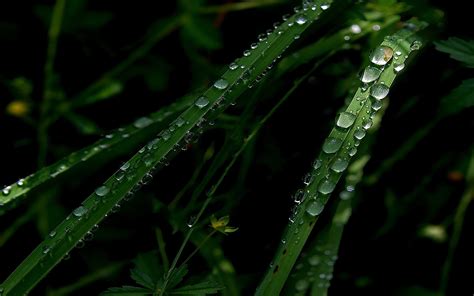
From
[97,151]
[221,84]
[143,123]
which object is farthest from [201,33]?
[221,84]

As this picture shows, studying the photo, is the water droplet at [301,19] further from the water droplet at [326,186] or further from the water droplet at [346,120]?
the water droplet at [326,186]

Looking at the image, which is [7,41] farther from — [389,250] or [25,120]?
[389,250]

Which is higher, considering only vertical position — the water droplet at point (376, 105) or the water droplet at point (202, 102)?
the water droplet at point (202, 102)

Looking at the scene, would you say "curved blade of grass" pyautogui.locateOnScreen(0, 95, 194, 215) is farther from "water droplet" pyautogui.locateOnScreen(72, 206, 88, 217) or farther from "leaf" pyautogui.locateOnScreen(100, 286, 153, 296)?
"leaf" pyautogui.locateOnScreen(100, 286, 153, 296)

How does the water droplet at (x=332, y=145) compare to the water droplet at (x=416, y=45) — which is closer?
the water droplet at (x=332, y=145)

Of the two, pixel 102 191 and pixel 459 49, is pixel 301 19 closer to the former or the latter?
pixel 459 49

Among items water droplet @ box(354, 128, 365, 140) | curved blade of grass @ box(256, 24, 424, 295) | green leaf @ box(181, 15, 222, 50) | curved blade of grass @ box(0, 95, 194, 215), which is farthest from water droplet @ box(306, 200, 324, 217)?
green leaf @ box(181, 15, 222, 50)

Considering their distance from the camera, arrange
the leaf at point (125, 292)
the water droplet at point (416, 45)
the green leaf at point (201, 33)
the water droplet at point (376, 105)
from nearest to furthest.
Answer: the leaf at point (125, 292), the water droplet at point (376, 105), the water droplet at point (416, 45), the green leaf at point (201, 33)

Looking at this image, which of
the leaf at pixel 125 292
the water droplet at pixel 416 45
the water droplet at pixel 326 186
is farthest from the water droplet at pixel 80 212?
the water droplet at pixel 416 45
